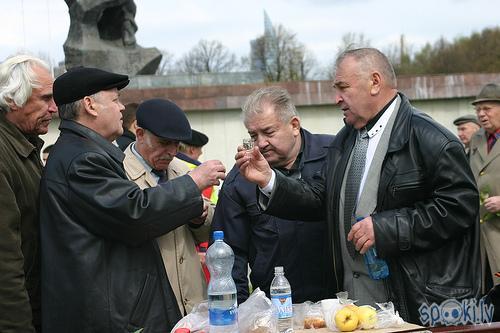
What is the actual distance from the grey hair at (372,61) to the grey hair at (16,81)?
155cm

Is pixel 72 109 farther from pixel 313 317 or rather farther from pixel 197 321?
pixel 313 317

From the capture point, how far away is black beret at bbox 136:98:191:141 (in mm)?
3785

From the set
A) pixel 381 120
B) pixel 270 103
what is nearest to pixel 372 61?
pixel 381 120

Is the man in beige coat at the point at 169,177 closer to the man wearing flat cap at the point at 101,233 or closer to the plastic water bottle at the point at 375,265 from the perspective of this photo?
the man wearing flat cap at the point at 101,233

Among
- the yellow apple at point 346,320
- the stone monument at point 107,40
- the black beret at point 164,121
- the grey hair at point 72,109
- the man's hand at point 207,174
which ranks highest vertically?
the stone monument at point 107,40

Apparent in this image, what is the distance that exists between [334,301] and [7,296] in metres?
1.41

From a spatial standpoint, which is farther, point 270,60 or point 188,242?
point 270,60

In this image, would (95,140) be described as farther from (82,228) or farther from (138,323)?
(138,323)

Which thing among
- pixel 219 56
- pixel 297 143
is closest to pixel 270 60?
pixel 219 56

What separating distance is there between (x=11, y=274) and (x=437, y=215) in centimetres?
189

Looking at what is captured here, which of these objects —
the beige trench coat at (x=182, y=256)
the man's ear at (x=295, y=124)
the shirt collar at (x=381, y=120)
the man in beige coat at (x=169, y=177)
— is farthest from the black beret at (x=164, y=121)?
the shirt collar at (x=381, y=120)

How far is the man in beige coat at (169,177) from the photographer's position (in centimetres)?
363

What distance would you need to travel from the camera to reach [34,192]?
349cm

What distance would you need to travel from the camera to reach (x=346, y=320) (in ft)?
9.37
